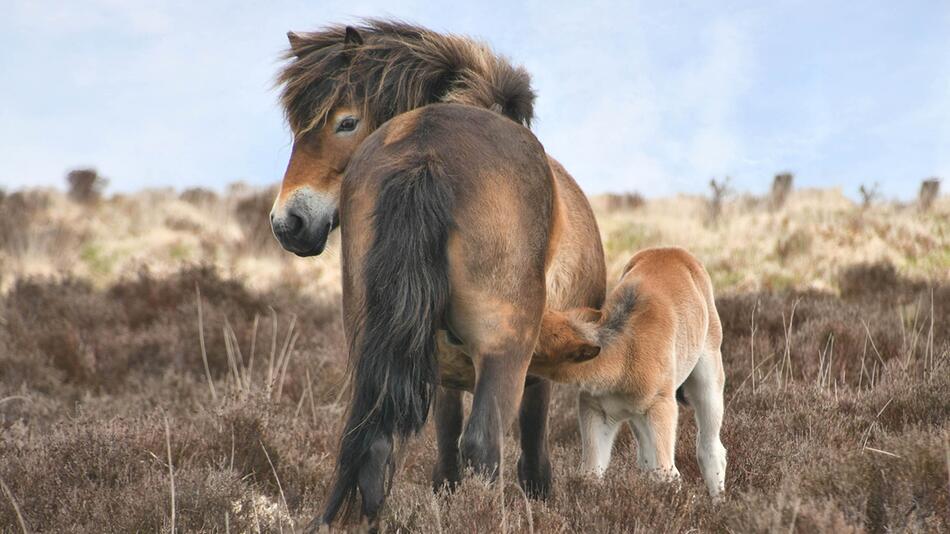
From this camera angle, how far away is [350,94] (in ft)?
13.6

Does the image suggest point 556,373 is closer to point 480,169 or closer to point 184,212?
point 480,169

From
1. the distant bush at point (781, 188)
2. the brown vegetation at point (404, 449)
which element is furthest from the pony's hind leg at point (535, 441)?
the distant bush at point (781, 188)

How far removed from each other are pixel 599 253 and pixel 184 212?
68.3ft

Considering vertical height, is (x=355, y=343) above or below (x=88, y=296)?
above

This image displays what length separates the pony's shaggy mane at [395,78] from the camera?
4.13m

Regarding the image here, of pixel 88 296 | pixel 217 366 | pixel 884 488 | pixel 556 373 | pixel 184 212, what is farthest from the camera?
pixel 184 212

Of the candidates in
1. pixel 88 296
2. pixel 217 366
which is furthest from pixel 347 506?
pixel 88 296

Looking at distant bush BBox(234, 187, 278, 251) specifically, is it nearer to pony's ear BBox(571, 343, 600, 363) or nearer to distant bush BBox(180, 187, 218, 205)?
distant bush BBox(180, 187, 218, 205)

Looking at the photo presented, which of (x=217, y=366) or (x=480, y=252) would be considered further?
(x=217, y=366)

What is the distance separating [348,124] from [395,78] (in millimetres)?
299

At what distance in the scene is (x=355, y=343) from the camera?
3.15m

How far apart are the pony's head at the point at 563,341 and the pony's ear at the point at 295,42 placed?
1937mm

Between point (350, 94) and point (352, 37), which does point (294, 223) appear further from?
point (352, 37)

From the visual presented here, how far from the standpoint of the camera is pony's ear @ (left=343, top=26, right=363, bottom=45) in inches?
169
